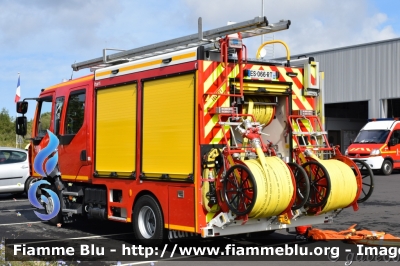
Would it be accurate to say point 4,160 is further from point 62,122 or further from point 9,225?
point 62,122

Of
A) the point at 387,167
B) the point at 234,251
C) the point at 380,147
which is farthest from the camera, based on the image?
the point at 387,167

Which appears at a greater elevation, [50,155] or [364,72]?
[364,72]

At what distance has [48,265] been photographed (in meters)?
7.07

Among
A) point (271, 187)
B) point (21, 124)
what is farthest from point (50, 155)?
point (271, 187)

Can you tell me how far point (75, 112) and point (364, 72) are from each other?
27.2 meters

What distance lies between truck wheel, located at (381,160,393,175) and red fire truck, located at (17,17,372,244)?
18823 mm

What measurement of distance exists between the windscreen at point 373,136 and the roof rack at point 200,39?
64.7 feet

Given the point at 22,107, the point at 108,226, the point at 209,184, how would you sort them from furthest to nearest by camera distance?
the point at 22,107 < the point at 108,226 < the point at 209,184

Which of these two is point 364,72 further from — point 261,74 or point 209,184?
point 209,184

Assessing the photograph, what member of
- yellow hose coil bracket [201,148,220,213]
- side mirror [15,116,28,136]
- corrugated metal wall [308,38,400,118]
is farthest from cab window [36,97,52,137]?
corrugated metal wall [308,38,400,118]

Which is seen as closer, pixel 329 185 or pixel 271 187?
pixel 271 187

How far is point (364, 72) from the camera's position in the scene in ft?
115

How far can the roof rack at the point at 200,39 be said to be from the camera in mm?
8375

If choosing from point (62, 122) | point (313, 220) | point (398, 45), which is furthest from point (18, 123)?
point (398, 45)
